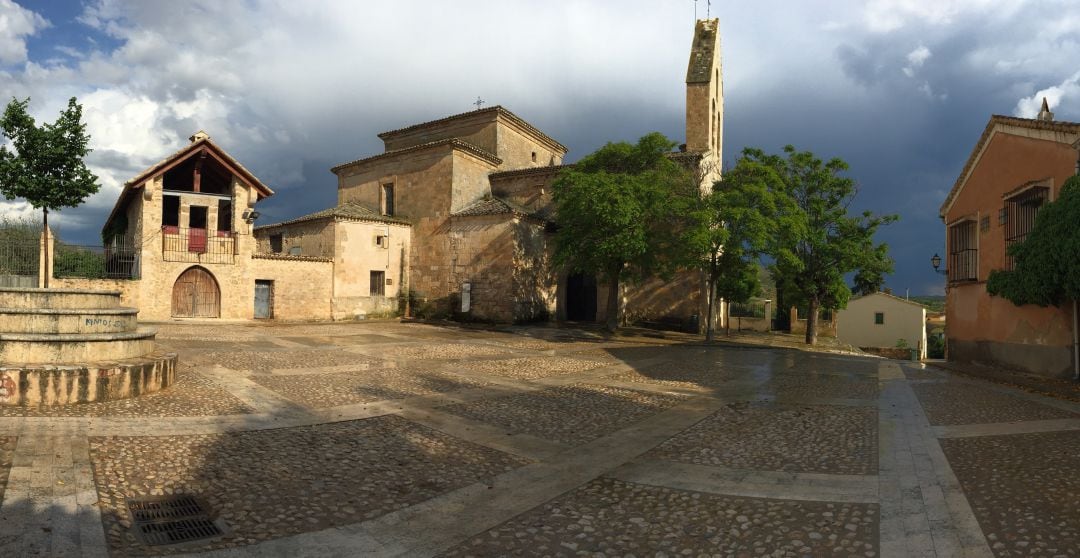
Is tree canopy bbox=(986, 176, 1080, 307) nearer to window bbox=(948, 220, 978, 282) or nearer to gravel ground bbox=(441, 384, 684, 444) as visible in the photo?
window bbox=(948, 220, 978, 282)

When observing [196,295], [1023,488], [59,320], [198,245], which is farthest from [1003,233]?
[196,295]

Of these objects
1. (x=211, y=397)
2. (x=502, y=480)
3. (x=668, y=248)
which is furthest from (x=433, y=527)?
(x=668, y=248)

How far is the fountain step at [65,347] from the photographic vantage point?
7.12 meters

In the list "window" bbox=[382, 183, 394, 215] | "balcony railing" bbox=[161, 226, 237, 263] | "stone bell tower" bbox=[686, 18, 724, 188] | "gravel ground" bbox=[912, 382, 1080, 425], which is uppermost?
"stone bell tower" bbox=[686, 18, 724, 188]

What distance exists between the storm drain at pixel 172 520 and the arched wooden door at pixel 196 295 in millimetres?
20104

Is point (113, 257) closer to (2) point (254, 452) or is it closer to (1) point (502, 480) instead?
(2) point (254, 452)

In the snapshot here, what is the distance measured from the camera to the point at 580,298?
1124 inches

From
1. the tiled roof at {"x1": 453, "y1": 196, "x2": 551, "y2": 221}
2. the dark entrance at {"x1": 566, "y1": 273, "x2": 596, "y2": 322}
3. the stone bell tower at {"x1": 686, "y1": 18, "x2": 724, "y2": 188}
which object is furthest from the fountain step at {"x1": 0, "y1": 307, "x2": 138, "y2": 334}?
the stone bell tower at {"x1": 686, "y1": 18, "x2": 724, "y2": 188}

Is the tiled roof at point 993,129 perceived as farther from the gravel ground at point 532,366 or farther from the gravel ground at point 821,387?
the gravel ground at point 532,366

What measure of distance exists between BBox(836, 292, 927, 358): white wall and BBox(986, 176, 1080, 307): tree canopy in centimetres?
2602

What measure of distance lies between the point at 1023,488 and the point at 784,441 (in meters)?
2.29

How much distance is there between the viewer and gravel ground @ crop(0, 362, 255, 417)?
6.52 meters

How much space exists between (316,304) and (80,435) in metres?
19.8

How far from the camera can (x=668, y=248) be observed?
20125 millimetres
